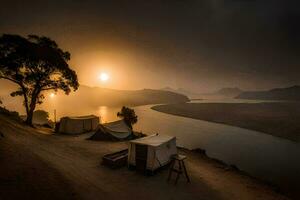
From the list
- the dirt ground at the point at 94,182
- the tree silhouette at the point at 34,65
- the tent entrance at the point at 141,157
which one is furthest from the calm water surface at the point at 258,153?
the tree silhouette at the point at 34,65

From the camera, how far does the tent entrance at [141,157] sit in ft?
58.9

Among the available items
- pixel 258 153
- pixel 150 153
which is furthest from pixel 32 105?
pixel 258 153

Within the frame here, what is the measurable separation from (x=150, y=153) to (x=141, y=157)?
1059 mm

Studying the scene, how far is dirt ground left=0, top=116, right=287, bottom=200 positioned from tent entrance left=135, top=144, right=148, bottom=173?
72 cm

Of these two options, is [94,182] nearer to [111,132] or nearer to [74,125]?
[111,132]

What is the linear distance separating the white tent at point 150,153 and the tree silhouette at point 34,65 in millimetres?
26288

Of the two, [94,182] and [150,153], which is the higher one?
[150,153]

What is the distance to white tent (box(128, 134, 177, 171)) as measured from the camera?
17625 mm

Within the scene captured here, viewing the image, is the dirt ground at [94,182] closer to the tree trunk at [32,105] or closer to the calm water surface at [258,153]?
the calm water surface at [258,153]

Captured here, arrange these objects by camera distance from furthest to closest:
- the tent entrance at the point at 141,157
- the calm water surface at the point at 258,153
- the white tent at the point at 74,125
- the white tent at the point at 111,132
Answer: the white tent at the point at 74,125, the white tent at the point at 111,132, the calm water surface at the point at 258,153, the tent entrance at the point at 141,157

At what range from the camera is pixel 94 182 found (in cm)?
1521

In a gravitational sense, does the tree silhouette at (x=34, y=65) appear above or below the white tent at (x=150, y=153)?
above

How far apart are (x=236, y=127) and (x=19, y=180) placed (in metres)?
69.9

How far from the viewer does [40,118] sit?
221 feet
